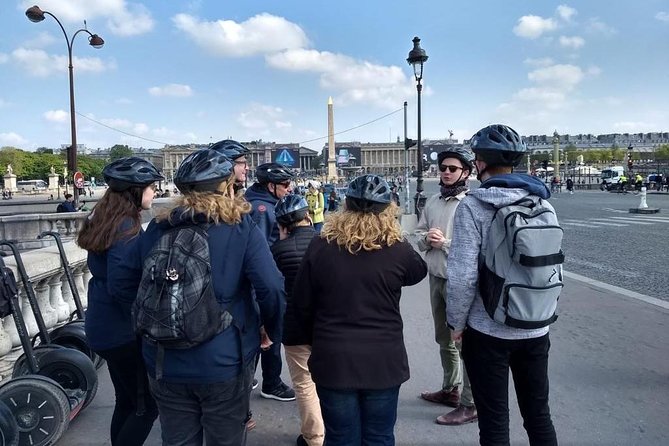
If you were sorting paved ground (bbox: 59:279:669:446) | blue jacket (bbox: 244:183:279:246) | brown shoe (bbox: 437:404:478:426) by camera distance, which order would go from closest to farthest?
paved ground (bbox: 59:279:669:446)
brown shoe (bbox: 437:404:478:426)
blue jacket (bbox: 244:183:279:246)

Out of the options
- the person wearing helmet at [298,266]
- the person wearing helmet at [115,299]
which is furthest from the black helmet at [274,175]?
the person wearing helmet at [115,299]

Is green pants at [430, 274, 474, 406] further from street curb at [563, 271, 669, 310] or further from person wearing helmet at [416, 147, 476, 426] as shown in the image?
street curb at [563, 271, 669, 310]

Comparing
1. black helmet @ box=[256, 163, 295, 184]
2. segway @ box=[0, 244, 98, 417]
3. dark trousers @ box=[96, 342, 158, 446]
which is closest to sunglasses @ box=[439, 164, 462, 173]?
black helmet @ box=[256, 163, 295, 184]

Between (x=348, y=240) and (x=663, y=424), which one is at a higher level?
(x=348, y=240)

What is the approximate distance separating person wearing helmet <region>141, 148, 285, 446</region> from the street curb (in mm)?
6101

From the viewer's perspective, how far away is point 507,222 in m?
2.40

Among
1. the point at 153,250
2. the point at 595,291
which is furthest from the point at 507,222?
the point at 595,291

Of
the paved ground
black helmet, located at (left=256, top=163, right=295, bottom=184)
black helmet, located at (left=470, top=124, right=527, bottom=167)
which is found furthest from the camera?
black helmet, located at (left=256, top=163, right=295, bottom=184)

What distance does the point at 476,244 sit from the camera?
2.53 m

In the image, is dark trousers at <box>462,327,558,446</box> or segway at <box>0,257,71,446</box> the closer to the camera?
dark trousers at <box>462,327,558,446</box>

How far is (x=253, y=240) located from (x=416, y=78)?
1342 cm

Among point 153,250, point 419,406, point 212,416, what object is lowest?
point 419,406

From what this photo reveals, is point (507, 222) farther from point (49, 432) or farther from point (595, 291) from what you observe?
point (595, 291)

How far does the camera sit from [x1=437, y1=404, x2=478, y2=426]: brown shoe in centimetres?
363
